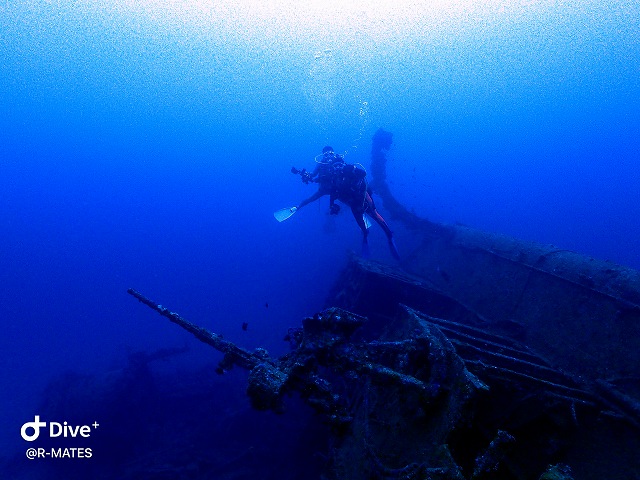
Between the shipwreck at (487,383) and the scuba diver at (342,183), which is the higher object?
the scuba diver at (342,183)

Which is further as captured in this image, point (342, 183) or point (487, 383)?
point (342, 183)

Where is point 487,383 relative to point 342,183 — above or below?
below

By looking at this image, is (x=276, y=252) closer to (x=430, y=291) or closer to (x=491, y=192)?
(x=430, y=291)

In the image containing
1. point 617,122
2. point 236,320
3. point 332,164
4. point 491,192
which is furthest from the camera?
point 617,122

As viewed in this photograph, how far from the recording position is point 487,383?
3.39 metres

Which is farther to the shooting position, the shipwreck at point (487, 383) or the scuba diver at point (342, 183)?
the scuba diver at point (342, 183)

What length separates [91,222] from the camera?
74562 mm

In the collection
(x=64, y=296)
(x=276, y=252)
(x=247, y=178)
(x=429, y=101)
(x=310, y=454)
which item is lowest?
(x=310, y=454)

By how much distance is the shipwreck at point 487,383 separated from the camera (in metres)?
2.70

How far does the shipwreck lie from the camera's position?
2.70 m

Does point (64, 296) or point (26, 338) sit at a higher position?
point (64, 296)

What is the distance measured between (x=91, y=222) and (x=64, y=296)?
42.7 meters

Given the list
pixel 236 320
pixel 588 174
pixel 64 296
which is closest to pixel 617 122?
pixel 588 174

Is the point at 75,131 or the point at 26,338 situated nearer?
the point at 26,338
